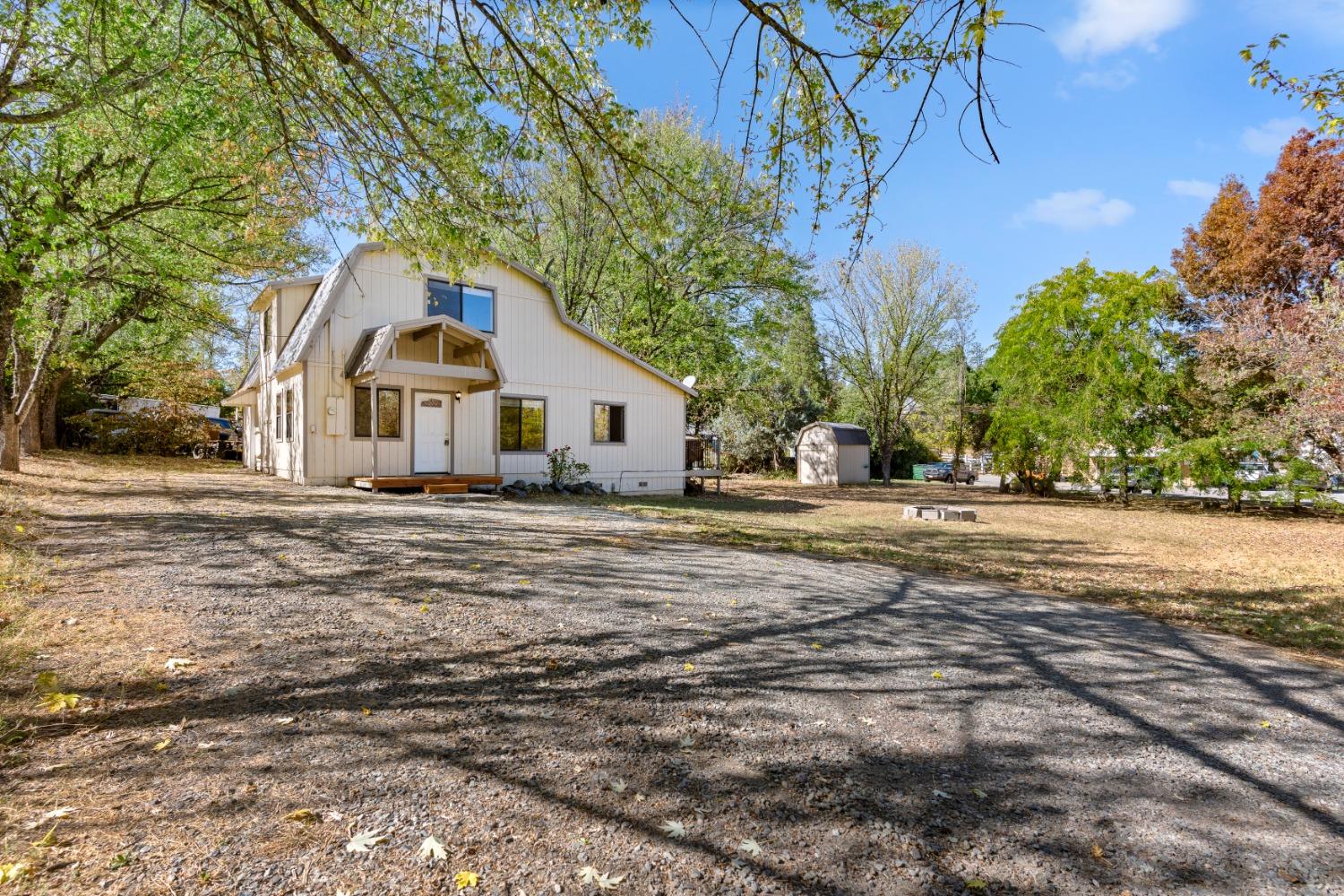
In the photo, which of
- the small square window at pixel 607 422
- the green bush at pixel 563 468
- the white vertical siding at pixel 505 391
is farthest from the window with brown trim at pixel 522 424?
the small square window at pixel 607 422

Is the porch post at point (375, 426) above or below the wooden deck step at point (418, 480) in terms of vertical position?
above

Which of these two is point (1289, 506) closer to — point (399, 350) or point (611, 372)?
point (611, 372)

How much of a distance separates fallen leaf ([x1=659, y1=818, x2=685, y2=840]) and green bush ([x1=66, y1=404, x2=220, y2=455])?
28.7 m

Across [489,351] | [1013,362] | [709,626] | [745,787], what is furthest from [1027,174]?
[1013,362]

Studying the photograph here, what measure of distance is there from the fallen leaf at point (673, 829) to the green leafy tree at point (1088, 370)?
74.1ft

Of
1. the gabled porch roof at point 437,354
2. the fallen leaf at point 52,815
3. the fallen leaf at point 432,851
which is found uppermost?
the gabled porch roof at point 437,354

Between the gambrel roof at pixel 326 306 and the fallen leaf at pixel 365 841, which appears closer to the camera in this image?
the fallen leaf at pixel 365 841

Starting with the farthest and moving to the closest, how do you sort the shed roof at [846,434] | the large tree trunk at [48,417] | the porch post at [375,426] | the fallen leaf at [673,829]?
the shed roof at [846,434] < the large tree trunk at [48,417] < the porch post at [375,426] < the fallen leaf at [673,829]

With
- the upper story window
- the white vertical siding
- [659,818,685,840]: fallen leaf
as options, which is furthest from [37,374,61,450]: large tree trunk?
[659,818,685,840]: fallen leaf

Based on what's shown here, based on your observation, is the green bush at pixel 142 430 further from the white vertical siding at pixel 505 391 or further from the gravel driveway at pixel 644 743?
the gravel driveway at pixel 644 743

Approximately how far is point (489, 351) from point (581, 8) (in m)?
9.95

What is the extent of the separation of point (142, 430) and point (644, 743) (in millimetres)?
28330

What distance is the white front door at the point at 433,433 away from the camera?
48.6 feet

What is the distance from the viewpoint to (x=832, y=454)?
28812 millimetres
